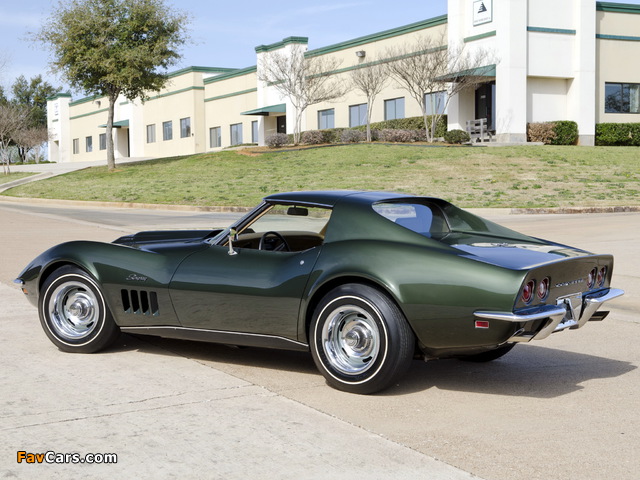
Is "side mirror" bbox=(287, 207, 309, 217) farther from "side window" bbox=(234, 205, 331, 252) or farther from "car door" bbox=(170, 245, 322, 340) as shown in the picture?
"car door" bbox=(170, 245, 322, 340)

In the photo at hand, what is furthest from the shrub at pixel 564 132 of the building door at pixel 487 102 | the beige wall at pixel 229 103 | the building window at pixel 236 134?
the building window at pixel 236 134

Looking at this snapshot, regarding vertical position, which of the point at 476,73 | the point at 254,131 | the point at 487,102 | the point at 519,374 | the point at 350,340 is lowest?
the point at 519,374

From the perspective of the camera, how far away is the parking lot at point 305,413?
391 cm

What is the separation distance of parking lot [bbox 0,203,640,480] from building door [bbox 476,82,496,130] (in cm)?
3593

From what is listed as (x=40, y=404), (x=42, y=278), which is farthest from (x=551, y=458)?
(x=42, y=278)

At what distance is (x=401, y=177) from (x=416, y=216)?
23857 millimetres

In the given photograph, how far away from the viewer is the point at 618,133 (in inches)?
1642

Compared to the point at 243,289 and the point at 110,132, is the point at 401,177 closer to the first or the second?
the point at 110,132

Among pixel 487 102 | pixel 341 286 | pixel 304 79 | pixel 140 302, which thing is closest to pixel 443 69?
pixel 487 102

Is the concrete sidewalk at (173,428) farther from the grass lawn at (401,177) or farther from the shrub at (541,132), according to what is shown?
the shrub at (541,132)

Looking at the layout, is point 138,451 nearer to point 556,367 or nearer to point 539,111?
point 556,367

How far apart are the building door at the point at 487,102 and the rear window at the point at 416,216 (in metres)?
36.9

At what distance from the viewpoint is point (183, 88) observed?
65625mm

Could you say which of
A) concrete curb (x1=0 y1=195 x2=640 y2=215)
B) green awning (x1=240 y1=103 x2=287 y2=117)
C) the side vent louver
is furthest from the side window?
green awning (x1=240 y1=103 x2=287 y2=117)
